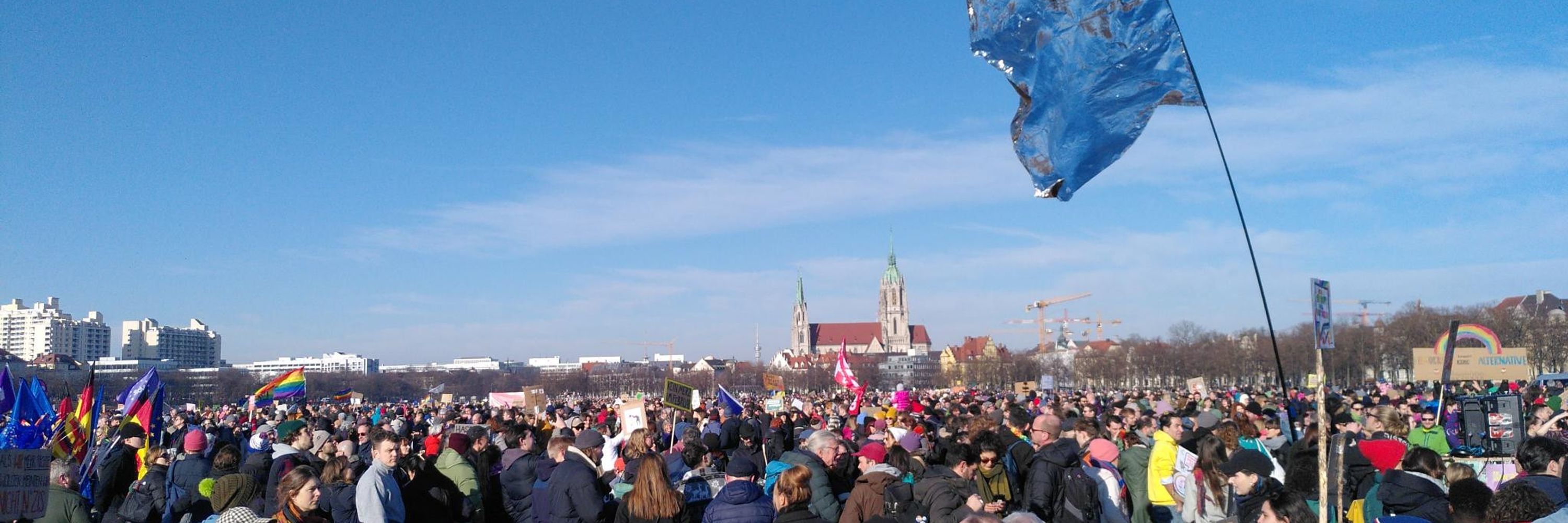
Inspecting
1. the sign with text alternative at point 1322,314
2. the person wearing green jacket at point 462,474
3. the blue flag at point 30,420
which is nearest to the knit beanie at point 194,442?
the person wearing green jacket at point 462,474

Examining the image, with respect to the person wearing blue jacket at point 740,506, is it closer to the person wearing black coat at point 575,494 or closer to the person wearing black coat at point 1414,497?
the person wearing black coat at point 575,494

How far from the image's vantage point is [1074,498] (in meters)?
8.88

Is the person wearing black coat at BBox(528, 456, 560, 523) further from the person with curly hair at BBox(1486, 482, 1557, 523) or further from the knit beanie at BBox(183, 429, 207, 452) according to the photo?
the person with curly hair at BBox(1486, 482, 1557, 523)

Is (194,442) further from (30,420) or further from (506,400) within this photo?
(506,400)

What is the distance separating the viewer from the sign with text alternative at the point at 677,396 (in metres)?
15.6

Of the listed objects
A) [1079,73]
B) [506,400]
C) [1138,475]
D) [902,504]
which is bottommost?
[1138,475]

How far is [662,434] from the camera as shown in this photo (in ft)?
60.2

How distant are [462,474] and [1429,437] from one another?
11656mm

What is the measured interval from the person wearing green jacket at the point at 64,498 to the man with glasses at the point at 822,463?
5088mm

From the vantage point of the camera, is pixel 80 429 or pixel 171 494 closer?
pixel 171 494

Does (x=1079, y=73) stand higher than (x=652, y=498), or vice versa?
(x=1079, y=73)

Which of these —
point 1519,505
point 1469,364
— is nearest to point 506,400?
point 1469,364

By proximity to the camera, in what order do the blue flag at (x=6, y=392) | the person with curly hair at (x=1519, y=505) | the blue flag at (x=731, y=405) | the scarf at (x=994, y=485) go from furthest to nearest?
the blue flag at (x=731, y=405) → the blue flag at (x=6, y=392) → the scarf at (x=994, y=485) → the person with curly hair at (x=1519, y=505)

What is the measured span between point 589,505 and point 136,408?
1242 cm
